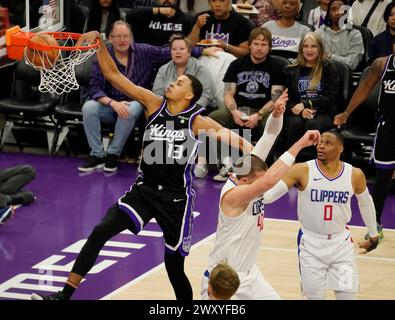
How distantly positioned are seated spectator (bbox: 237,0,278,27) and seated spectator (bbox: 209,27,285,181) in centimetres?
145

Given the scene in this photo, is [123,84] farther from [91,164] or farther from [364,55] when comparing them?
[364,55]

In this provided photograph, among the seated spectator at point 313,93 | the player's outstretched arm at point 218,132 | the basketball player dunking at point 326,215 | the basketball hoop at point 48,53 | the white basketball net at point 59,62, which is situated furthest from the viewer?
the seated spectator at point 313,93

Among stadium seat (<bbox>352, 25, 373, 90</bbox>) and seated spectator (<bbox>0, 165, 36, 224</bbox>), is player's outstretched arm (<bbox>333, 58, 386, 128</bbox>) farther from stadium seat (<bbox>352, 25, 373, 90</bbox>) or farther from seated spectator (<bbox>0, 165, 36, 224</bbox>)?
seated spectator (<bbox>0, 165, 36, 224</bbox>)

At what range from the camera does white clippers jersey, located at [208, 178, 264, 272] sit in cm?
782

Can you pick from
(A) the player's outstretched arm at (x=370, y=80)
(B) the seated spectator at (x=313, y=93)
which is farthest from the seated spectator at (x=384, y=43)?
(A) the player's outstretched arm at (x=370, y=80)

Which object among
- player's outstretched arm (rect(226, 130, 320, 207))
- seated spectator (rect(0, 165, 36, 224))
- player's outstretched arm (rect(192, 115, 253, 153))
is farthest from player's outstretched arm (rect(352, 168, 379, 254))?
seated spectator (rect(0, 165, 36, 224))

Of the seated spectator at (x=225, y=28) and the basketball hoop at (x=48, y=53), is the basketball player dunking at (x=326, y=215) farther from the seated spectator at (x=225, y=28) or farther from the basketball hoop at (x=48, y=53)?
the seated spectator at (x=225, y=28)

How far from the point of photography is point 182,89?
8.75 m

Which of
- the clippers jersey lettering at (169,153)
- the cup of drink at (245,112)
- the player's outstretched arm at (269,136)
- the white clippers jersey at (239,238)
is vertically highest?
the player's outstretched arm at (269,136)

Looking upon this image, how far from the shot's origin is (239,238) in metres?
7.81

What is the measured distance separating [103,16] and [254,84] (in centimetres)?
265

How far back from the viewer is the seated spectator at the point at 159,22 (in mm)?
13992

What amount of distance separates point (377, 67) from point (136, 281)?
360cm

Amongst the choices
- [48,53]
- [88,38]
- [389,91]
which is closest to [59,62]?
[48,53]
